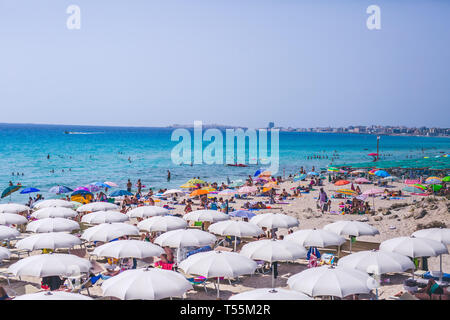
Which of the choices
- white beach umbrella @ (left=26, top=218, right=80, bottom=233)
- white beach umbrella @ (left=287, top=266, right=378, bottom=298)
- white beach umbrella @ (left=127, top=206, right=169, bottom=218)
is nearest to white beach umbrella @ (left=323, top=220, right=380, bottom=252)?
white beach umbrella @ (left=287, top=266, right=378, bottom=298)

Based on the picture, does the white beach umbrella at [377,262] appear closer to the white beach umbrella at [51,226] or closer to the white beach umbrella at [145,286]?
the white beach umbrella at [145,286]

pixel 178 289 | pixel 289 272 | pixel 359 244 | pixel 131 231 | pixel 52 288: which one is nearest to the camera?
pixel 178 289

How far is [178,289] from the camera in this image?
716 cm

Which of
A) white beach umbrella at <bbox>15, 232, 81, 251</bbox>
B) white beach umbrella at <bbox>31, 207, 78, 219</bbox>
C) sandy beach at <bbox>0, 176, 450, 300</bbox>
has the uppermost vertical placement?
white beach umbrella at <bbox>15, 232, 81, 251</bbox>

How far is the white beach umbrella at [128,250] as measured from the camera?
1006cm

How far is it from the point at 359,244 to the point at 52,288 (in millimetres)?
9136

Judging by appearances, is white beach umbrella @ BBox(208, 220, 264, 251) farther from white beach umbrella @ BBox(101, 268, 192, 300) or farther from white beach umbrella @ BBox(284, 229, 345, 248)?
white beach umbrella @ BBox(101, 268, 192, 300)

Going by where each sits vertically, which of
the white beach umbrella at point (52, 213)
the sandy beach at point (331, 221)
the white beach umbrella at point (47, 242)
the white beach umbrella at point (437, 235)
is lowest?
the sandy beach at point (331, 221)

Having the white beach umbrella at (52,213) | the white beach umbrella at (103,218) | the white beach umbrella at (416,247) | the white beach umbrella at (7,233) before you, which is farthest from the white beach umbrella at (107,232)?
the white beach umbrella at (416,247)

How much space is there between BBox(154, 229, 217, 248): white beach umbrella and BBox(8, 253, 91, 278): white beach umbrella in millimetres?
2549

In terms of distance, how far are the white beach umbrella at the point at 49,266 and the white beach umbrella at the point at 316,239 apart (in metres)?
5.41

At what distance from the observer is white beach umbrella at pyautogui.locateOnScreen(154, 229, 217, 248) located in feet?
36.3
